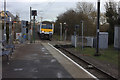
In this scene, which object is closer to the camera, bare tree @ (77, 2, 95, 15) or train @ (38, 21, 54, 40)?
train @ (38, 21, 54, 40)

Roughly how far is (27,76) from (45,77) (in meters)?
0.71

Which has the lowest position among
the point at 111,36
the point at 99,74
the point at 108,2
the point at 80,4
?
the point at 99,74

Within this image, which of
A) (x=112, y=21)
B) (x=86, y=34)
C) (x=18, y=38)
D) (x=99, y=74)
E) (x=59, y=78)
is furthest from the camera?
(x=86, y=34)

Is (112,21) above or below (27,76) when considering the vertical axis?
above

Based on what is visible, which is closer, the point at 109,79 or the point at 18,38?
the point at 109,79

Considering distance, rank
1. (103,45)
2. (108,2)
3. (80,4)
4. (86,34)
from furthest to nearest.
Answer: (80,4), (86,34), (108,2), (103,45)

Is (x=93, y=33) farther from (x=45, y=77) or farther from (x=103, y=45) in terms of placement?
(x=45, y=77)

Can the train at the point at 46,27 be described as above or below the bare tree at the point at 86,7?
below

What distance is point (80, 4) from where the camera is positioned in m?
48.0

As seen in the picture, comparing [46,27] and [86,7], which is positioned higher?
[86,7]

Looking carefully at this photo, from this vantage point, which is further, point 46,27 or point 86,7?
point 86,7

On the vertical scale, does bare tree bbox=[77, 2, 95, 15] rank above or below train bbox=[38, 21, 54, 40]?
above

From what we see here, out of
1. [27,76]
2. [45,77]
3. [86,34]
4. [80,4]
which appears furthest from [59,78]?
[80,4]

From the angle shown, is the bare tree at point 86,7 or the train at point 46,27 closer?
the train at point 46,27
